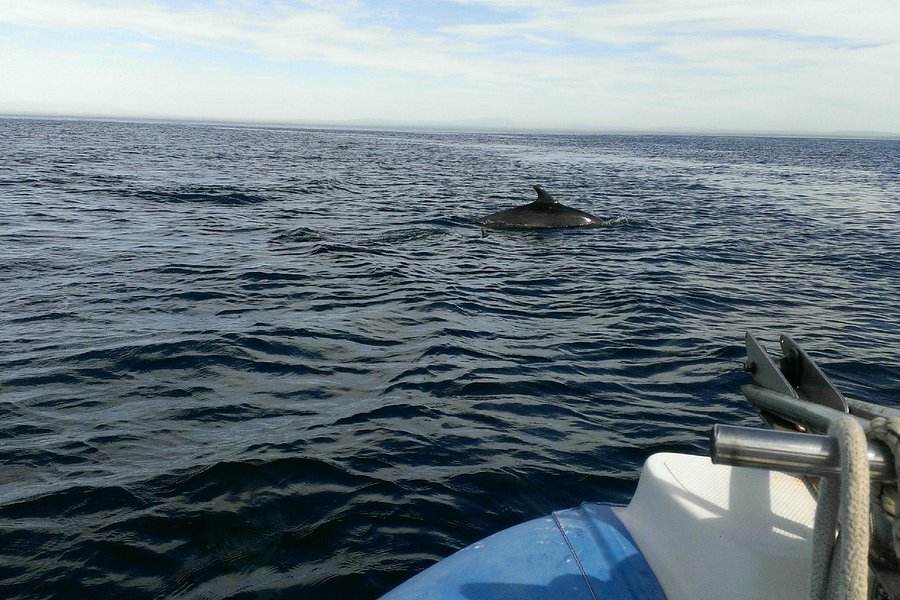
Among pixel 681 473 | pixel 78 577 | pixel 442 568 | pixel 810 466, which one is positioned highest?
→ pixel 810 466

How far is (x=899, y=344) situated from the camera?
1138 cm

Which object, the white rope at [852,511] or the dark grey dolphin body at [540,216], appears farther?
the dark grey dolphin body at [540,216]

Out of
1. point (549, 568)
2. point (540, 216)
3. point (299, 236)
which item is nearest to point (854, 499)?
point (549, 568)

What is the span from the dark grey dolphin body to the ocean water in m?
1.24

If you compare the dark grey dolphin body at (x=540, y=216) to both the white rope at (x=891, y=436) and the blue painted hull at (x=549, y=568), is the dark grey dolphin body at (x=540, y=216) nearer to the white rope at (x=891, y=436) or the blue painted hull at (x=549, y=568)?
the blue painted hull at (x=549, y=568)

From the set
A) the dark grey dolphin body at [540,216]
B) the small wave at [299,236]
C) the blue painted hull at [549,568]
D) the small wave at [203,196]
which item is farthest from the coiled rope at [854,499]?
the small wave at [203,196]

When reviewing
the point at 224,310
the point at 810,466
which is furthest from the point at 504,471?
the point at 224,310

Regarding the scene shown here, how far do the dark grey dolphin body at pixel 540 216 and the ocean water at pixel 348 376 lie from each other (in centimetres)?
124

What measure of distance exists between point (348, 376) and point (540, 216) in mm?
14913

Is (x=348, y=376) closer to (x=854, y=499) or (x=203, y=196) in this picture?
(x=854, y=499)

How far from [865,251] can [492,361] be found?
1490 cm

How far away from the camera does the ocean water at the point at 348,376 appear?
5.84 metres

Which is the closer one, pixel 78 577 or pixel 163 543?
pixel 78 577

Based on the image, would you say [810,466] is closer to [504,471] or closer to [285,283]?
[504,471]
